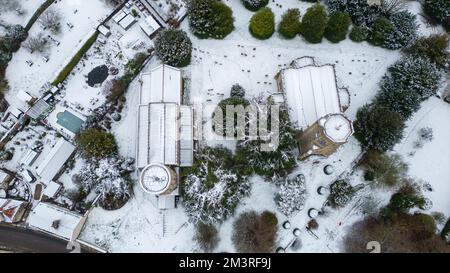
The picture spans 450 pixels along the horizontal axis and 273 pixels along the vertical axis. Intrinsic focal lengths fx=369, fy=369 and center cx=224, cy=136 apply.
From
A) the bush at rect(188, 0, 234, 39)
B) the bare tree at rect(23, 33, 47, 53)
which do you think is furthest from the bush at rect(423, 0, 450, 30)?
the bare tree at rect(23, 33, 47, 53)

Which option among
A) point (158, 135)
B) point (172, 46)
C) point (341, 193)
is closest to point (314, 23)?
point (172, 46)

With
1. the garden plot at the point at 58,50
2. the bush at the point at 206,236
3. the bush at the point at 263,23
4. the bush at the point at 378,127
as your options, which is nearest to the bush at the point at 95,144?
the garden plot at the point at 58,50

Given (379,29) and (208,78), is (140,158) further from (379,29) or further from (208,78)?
(379,29)

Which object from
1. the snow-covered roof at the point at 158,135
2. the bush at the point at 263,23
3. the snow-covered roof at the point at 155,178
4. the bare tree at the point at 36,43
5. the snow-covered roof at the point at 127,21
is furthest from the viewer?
the snow-covered roof at the point at 127,21

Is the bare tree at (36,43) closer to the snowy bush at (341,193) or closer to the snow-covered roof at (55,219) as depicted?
the snow-covered roof at (55,219)

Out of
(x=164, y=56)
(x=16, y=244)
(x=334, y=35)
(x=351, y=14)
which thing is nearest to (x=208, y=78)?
(x=164, y=56)

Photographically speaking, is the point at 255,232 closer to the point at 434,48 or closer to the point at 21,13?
the point at 434,48
